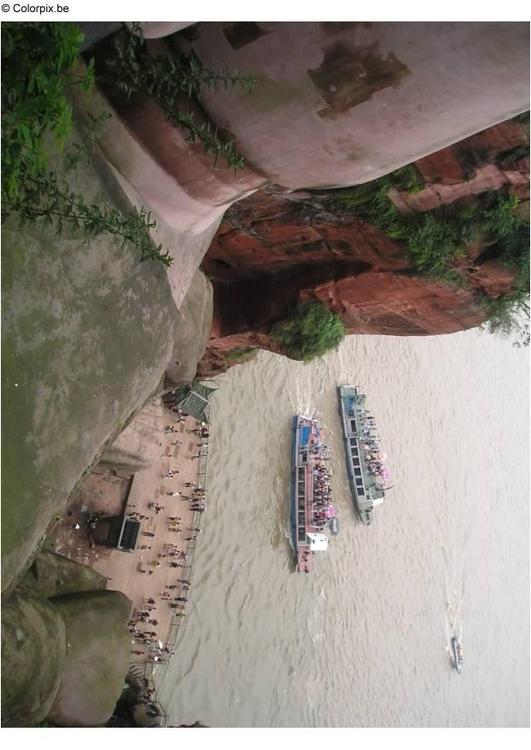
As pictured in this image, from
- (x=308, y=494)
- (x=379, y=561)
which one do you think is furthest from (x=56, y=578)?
(x=379, y=561)

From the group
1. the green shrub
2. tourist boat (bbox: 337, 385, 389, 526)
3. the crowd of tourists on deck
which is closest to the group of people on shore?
the crowd of tourists on deck

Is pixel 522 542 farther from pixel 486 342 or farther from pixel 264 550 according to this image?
pixel 264 550

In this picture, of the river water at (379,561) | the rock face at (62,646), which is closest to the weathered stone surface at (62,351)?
the rock face at (62,646)

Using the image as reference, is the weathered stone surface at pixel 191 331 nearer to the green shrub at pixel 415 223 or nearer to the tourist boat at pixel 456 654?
the green shrub at pixel 415 223

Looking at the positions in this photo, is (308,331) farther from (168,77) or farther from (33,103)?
(33,103)

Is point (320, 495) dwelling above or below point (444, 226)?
above
